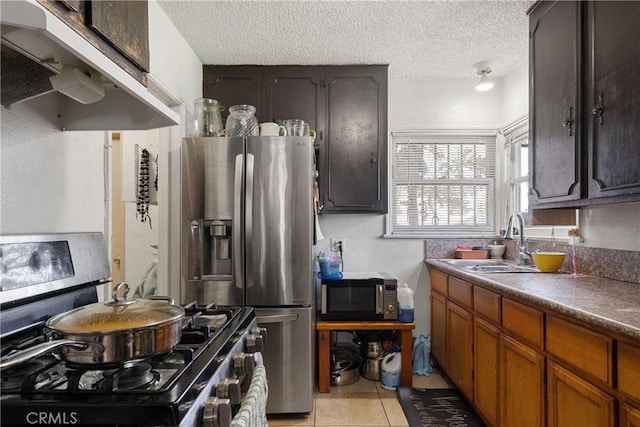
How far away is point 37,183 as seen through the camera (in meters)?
1.11

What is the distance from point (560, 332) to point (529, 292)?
0.71 ft

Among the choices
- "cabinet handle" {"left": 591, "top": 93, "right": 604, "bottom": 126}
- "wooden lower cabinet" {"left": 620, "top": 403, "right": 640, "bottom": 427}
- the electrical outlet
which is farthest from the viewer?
the electrical outlet

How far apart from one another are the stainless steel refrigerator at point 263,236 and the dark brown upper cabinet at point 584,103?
1.34 m

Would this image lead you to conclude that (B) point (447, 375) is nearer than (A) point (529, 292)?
No

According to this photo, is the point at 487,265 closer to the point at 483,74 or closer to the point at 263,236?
the point at 483,74

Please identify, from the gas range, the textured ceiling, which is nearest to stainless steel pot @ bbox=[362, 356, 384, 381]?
the gas range

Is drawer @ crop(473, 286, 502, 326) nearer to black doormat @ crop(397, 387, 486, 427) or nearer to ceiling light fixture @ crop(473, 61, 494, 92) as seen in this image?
black doormat @ crop(397, 387, 486, 427)

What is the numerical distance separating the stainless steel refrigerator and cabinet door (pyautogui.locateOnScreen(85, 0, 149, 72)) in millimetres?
993

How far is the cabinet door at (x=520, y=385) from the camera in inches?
56.9

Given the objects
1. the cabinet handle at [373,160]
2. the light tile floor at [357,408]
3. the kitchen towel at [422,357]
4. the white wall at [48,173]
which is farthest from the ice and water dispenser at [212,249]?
the kitchen towel at [422,357]

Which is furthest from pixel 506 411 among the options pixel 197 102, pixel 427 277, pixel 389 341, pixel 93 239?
pixel 197 102

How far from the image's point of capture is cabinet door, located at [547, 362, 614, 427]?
3.60ft

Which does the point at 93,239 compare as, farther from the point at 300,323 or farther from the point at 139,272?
the point at 139,272

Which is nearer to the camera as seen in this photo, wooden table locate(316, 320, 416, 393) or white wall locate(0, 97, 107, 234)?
white wall locate(0, 97, 107, 234)
